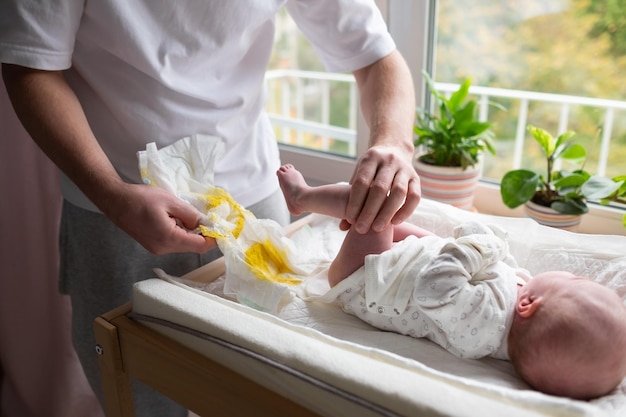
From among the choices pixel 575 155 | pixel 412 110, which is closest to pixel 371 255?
pixel 412 110

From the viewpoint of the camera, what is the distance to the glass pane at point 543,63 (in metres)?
1.84

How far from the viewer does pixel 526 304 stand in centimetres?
91

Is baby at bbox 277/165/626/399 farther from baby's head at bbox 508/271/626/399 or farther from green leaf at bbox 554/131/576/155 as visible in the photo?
green leaf at bbox 554/131/576/155

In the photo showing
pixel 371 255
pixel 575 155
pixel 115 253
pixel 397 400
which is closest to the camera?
pixel 397 400

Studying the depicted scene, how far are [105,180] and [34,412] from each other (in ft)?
3.74

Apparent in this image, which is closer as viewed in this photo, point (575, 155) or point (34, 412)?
point (575, 155)

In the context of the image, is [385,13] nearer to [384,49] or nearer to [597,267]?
[384,49]

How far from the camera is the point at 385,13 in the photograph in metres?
1.54

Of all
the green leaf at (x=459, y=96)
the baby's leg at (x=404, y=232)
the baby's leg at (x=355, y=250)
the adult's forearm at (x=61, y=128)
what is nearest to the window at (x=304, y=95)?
the green leaf at (x=459, y=96)

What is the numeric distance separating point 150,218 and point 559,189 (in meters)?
0.96

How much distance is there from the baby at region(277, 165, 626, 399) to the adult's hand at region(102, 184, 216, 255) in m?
0.24

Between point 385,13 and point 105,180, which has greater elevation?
point 385,13

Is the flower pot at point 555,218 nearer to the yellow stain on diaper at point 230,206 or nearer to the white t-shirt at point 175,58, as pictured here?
the white t-shirt at point 175,58

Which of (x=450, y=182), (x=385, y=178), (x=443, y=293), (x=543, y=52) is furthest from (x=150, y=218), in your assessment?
(x=543, y=52)
